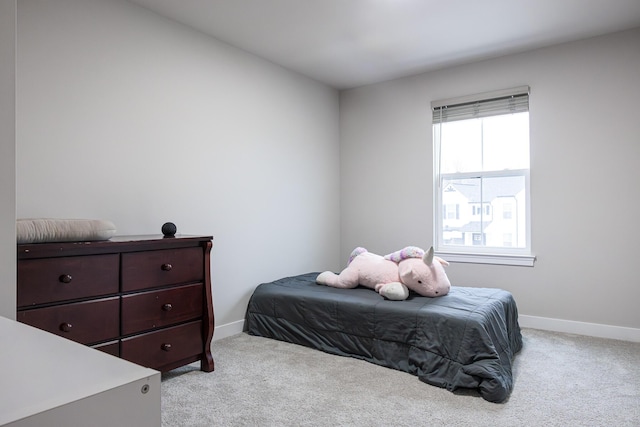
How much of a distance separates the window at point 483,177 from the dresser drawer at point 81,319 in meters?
3.16

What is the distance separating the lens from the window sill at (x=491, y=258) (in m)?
3.77

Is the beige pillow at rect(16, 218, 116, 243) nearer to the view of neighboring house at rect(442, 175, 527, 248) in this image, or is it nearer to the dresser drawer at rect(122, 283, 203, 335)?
the dresser drawer at rect(122, 283, 203, 335)

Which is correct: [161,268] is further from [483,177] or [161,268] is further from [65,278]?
[483,177]

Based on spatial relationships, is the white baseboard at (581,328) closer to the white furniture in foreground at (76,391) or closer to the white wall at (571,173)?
the white wall at (571,173)

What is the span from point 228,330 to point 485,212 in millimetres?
2671

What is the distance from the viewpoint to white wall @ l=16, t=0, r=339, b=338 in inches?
95.4

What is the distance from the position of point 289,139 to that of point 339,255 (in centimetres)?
158

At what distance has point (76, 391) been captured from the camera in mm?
472

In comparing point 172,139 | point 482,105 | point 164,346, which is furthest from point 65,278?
point 482,105

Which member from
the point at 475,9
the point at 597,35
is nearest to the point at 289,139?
the point at 475,9

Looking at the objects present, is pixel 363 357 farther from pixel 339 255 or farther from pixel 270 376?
pixel 339 255

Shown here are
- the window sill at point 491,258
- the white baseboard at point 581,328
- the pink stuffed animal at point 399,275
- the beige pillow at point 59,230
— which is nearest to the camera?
the beige pillow at point 59,230

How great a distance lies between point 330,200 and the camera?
15.8ft

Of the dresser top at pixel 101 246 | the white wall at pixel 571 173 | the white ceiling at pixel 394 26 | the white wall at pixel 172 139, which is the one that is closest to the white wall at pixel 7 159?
the dresser top at pixel 101 246
